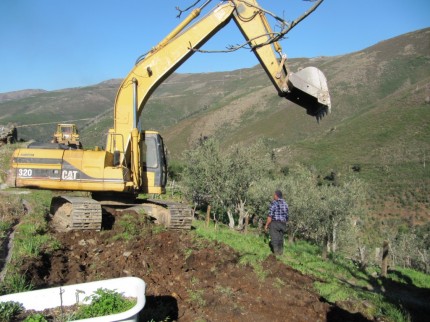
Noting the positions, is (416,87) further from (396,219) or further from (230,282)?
(230,282)

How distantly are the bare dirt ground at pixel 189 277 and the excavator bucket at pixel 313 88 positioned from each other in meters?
3.80

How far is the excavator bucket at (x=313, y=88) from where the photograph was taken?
34.6 ft

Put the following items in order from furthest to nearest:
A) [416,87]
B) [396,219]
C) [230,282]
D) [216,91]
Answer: [216,91] < [416,87] < [396,219] < [230,282]

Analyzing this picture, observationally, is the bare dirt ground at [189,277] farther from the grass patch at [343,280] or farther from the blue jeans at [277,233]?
the blue jeans at [277,233]

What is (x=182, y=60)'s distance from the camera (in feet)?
40.6

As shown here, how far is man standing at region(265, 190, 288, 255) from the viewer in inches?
452

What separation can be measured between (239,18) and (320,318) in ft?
26.7

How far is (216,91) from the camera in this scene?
19000cm

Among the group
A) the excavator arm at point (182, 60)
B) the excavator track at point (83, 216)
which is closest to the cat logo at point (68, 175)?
the excavator track at point (83, 216)

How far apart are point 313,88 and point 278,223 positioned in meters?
3.55

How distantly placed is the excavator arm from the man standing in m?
2.55

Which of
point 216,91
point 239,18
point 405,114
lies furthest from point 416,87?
point 216,91

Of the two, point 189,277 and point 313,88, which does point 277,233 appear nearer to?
point 313,88

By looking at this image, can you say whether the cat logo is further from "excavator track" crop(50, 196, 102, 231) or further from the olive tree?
the olive tree
